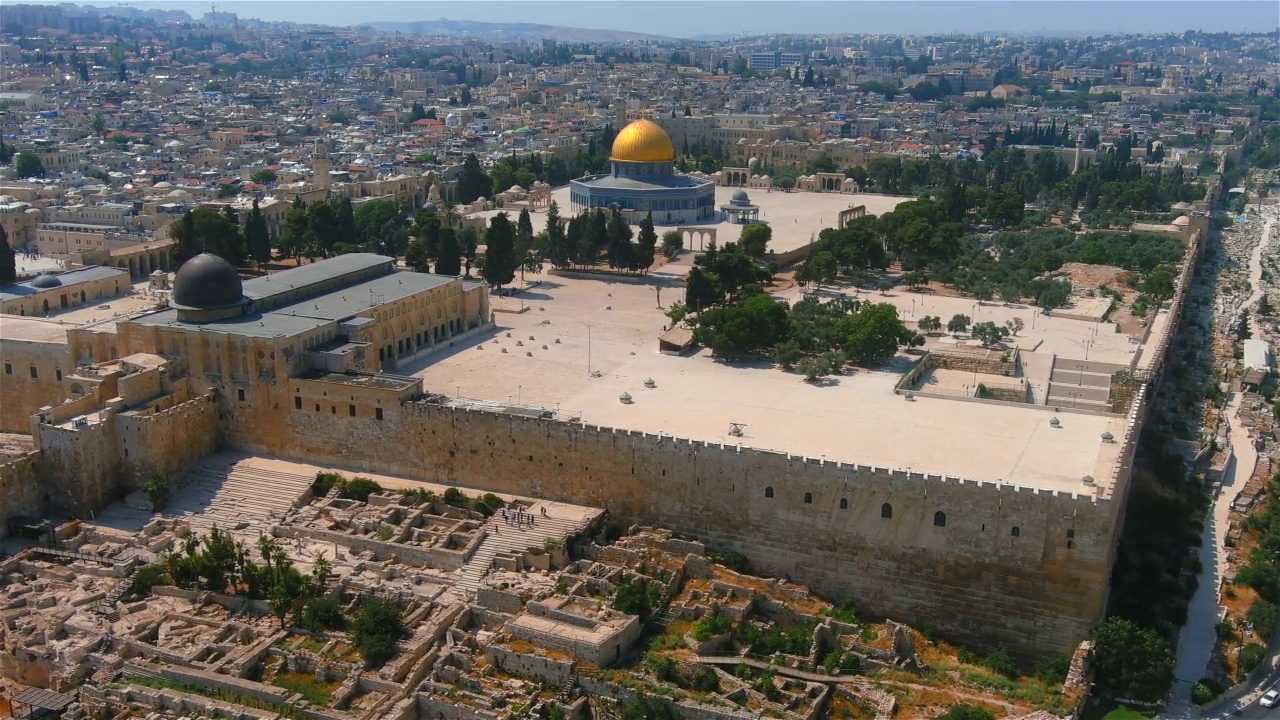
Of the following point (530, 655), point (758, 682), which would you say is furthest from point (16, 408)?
point (758, 682)

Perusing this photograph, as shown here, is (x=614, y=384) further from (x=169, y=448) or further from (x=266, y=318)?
(x=169, y=448)

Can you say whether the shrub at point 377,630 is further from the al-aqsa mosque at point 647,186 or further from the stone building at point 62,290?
the al-aqsa mosque at point 647,186

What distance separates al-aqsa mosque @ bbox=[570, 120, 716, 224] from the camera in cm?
7112

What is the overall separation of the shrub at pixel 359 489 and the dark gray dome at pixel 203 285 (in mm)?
7343

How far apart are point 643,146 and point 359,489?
46.3 metres

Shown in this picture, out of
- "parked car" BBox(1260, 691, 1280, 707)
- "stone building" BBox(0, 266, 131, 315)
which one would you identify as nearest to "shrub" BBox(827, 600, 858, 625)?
"parked car" BBox(1260, 691, 1280, 707)

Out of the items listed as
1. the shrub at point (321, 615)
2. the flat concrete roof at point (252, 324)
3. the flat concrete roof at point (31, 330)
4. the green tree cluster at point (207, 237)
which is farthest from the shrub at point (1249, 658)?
the green tree cluster at point (207, 237)

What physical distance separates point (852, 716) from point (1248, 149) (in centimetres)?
12056

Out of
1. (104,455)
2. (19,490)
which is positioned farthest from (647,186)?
(19,490)

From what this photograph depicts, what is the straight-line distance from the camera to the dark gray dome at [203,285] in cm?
3428

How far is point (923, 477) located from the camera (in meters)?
26.8

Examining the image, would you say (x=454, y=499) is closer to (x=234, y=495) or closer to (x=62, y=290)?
(x=234, y=495)

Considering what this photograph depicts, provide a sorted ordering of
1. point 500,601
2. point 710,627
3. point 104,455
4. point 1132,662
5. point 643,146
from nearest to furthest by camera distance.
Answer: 1. point 1132,662
2. point 710,627
3. point 500,601
4. point 104,455
5. point 643,146

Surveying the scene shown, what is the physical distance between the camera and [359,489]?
103 ft
